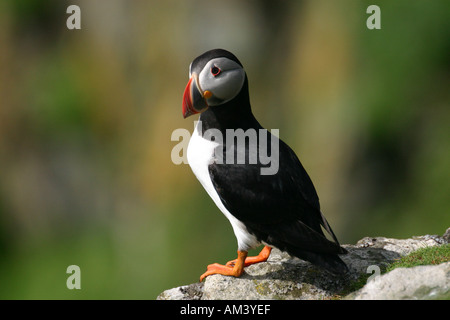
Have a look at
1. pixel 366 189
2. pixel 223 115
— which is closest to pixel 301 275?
pixel 223 115

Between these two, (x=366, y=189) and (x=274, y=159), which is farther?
(x=366, y=189)

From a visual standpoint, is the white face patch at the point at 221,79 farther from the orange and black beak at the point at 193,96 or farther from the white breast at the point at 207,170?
the white breast at the point at 207,170

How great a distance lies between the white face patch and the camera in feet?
11.7

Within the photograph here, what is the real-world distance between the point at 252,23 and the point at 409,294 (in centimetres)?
420

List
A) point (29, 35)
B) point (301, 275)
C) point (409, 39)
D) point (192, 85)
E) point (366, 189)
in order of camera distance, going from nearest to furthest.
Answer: point (192, 85), point (301, 275), point (409, 39), point (366, 189), point (29, 35)

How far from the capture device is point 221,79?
360 centimetres

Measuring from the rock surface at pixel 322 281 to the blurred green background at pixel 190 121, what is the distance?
2059 mm

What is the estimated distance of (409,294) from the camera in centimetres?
321

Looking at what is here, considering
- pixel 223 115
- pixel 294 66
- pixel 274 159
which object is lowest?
pixel 274 159

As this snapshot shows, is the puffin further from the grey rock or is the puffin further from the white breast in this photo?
the grey rock

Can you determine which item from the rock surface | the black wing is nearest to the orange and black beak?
the black wing

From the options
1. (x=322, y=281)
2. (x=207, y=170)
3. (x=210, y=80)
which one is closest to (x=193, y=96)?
(x=210, y=80)

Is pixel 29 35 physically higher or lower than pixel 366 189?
higher

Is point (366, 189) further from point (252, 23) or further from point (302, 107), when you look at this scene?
point (252, 23)
